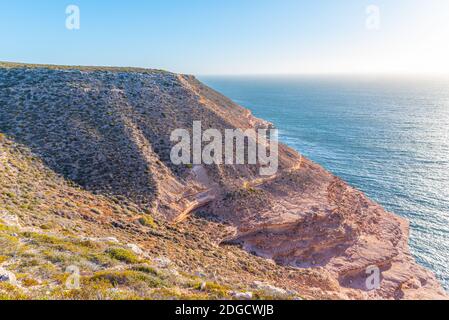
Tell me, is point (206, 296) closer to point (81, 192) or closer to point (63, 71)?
point (81, 192)

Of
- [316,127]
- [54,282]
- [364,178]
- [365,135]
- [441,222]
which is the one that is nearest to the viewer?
[54,282]

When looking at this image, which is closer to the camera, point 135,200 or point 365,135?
point 135,200

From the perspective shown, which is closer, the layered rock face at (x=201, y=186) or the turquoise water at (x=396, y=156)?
the layered rock face at (x=201, y=186)

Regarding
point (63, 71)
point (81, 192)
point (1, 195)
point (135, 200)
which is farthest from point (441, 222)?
point (63, 71)

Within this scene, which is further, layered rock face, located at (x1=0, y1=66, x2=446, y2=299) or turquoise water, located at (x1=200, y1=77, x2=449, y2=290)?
turquoise water, located at (x1=200, y1=77, x2=449, y2=290)

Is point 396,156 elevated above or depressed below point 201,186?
below

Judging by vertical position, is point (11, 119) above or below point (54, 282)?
above

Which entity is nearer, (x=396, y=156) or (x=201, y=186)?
(x=201, y=186)

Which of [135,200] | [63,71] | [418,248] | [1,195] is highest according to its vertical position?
[63,71]
